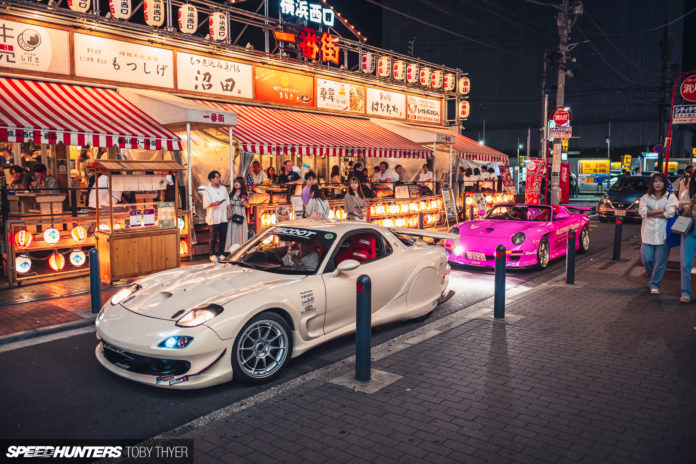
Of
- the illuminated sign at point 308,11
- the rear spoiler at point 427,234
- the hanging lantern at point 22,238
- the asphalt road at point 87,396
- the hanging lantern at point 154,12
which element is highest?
the illuminated sign at point 308,11

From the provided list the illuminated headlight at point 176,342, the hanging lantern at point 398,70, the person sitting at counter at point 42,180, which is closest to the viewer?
the illuminated headlight at point 176,342

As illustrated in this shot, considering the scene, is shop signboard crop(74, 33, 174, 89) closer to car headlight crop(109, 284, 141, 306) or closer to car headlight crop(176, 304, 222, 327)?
car headlight crop(109, 284, 141, 306)

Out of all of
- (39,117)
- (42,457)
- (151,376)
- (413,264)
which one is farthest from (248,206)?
(42,457)

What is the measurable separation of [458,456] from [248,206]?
877cm

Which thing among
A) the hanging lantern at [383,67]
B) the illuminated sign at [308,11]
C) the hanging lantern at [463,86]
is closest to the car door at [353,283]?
the illuminated sign at [308,11]

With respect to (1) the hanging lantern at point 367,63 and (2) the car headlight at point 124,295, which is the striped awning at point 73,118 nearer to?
(2) the car headlight at point 124,295

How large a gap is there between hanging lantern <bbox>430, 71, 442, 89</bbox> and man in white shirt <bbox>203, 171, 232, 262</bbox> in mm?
14044

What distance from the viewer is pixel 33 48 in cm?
1040

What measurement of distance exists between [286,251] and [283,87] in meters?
10.8

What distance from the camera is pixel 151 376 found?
432 centimetres

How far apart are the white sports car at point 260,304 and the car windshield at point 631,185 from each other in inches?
692

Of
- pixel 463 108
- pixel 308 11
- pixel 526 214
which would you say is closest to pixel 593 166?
pixel 463 108

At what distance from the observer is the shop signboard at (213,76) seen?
13055mm

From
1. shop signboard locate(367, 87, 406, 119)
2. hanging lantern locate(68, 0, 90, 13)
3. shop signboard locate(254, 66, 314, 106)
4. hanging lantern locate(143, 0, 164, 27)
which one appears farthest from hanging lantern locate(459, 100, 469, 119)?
hanging lantern locate(68, 0, 90, 13)
